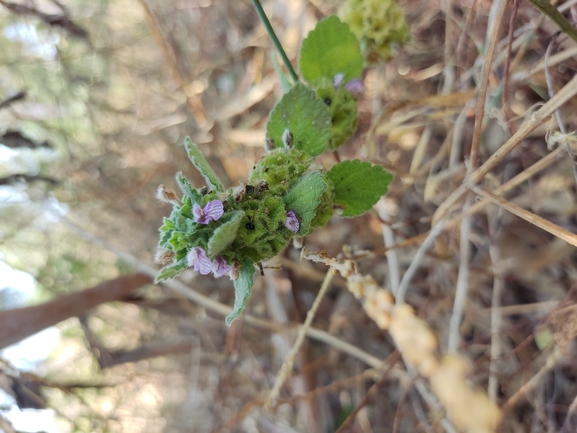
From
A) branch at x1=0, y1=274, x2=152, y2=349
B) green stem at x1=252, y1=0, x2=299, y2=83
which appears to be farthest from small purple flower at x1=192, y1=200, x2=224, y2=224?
branch at x1=0, y1=274, x2=152, y2=349

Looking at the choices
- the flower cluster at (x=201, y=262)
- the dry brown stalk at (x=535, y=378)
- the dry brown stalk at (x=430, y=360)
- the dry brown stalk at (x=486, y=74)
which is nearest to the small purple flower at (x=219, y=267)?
the flower cluster at (x=201, y=262)

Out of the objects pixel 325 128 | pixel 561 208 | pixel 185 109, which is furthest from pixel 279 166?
pixel 185 109

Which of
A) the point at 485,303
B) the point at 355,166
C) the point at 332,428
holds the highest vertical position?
the point at 355,166

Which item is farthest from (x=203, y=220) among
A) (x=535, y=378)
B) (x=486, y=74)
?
(x=535, y=378)

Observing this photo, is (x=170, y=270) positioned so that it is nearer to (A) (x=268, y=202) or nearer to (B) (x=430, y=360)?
(A) (x=268, y=202)

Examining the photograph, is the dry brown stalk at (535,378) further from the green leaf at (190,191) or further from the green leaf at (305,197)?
the green leaf at (190,191)

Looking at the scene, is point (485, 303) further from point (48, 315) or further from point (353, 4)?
point (48, 315)
